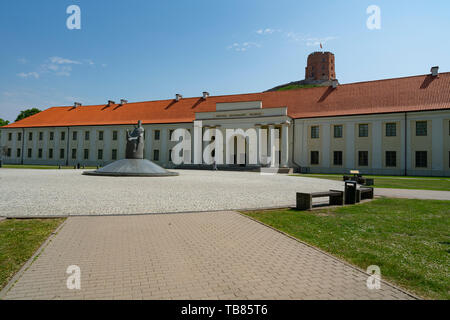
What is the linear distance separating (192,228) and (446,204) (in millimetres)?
Answer: 10189

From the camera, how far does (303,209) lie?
9.30 meters

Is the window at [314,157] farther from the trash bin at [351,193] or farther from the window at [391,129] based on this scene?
the trash bin at [351,193]

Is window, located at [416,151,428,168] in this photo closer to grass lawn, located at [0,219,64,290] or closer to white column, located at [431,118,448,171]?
white column, located at [431,118,448,171]

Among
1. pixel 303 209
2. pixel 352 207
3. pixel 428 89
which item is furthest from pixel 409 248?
pixel 428 89

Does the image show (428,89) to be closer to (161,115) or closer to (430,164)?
(430,164)

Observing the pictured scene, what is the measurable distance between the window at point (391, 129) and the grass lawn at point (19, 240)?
37.8m

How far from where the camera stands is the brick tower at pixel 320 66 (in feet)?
409

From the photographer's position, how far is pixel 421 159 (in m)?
32.8

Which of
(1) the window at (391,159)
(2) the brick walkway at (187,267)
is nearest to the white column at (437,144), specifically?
(1) the window at (391,159)

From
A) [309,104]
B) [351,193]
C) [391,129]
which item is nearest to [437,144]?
[391,129]

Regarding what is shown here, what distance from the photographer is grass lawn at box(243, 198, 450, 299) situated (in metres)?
3.97

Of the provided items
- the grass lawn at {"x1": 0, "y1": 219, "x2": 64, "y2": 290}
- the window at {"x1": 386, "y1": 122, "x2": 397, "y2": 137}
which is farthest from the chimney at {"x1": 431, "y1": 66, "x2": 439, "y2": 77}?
the grass lawn at {"x1": 0, "y1": 219, "x2": 64, "y2": 290}

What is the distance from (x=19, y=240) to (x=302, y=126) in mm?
38970

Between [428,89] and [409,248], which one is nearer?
[409,248]
